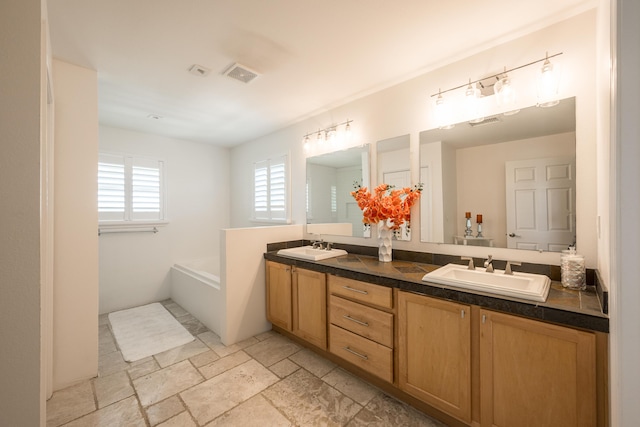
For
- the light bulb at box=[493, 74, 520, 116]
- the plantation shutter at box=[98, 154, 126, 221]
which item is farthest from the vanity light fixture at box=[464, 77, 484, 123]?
the plantation shutter at box=[98, 154, 126, 221]

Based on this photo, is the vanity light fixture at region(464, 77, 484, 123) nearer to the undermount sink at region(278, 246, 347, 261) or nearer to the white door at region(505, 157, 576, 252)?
the white door at region(505, 157, 576, 252)

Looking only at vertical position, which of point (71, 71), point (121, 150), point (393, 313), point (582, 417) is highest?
point (71, 71)

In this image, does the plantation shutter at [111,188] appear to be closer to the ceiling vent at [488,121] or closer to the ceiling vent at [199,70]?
the ceiling vent at [199,70]

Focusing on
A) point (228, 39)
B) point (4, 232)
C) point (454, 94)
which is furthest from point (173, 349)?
point (454, 94)

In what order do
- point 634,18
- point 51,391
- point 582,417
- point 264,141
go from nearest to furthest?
point 634,18 < point 582,417 < point 51,391 < point 264,141

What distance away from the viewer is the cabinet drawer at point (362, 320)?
182 cm

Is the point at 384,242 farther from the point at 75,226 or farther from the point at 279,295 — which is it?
the point at 75,226

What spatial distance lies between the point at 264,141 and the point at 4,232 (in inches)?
132

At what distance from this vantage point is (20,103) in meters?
0.95

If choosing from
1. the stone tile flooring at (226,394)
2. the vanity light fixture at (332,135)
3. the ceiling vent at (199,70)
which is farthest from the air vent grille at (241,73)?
the stone tile flooring at (226,394)

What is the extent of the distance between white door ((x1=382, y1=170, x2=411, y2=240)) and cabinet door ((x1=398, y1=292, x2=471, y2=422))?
75 centimetres

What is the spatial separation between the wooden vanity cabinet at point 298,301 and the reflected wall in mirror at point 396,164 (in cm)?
88

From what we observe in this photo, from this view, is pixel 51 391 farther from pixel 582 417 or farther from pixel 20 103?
pixel 582 417

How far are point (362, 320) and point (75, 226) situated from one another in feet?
7.73
